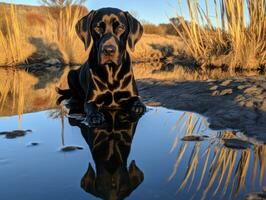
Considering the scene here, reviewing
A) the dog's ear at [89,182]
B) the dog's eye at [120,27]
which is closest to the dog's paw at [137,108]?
the dog's eye at [120,27]

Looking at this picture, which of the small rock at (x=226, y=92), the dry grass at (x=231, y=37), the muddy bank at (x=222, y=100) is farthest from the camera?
the dry grass at (x=231, y=37)

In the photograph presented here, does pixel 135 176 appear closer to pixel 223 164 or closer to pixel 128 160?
pixel 128 160

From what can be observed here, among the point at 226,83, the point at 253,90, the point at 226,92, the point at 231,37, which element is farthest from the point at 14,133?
the point at 231,37

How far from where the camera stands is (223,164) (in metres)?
2.04

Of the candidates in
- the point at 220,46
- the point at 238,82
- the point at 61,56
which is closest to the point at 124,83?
the point at 238,82

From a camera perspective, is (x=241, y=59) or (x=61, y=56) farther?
(x=61, y=56)

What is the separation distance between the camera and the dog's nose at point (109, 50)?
→ 3430mm

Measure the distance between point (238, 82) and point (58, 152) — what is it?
2834mm

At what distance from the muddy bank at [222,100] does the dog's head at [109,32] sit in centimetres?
94

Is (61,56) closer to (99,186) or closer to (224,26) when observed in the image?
(224,26)

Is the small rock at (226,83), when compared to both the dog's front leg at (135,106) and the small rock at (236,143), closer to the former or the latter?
the dog's front leg at (135,106)

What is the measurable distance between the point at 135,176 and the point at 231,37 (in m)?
7.64

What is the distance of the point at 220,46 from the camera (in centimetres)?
996

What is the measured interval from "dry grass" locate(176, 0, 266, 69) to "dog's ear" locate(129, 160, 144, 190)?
662 centimetres
